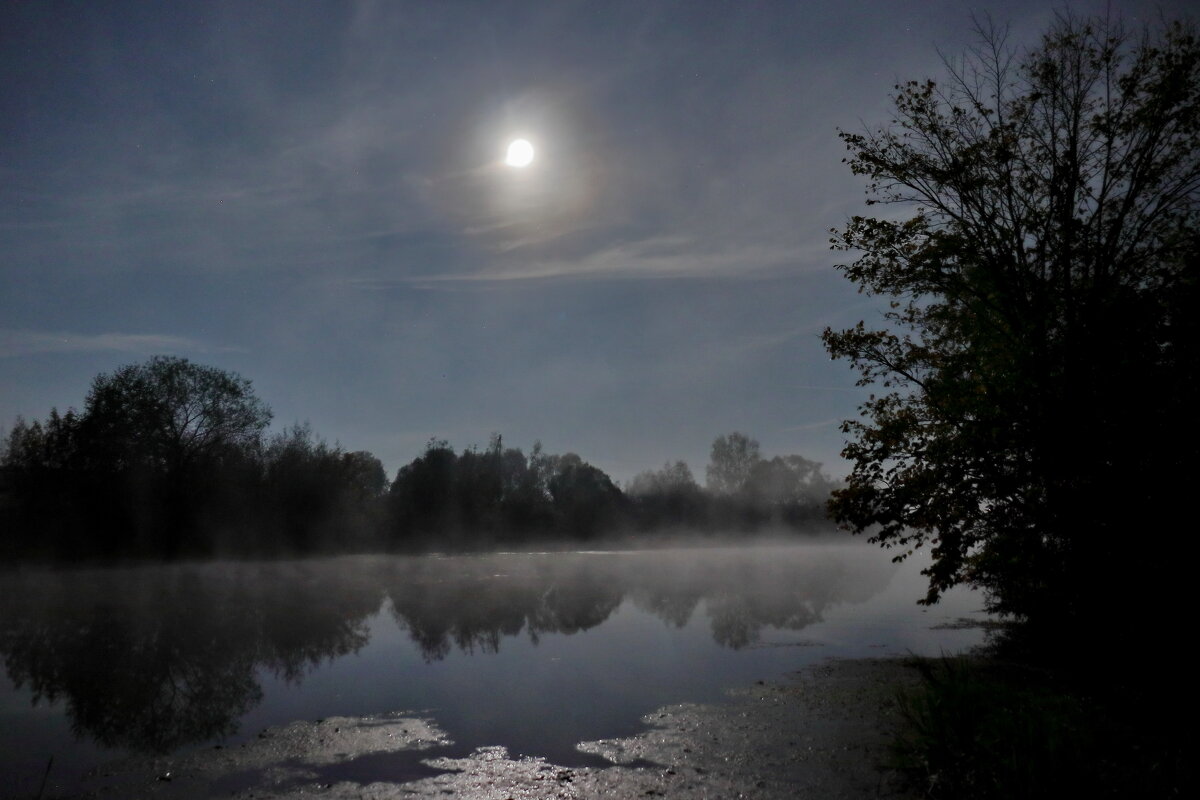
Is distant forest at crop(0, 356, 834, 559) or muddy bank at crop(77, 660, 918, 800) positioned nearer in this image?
muddy bank at crop(77, 660, 918, 800)

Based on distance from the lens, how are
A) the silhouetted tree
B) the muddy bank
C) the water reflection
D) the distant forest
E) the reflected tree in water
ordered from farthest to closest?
the silhouetted tree, the distant forest, the water reflection, the reflected tree in water, the muddy bank

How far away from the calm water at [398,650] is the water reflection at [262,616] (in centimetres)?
8

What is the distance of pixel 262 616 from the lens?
68.5 feet

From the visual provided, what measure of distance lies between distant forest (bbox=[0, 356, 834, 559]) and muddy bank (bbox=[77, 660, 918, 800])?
36068 mm

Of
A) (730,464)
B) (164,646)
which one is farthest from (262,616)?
(730,464)

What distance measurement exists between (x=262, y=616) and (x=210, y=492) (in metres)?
24.4

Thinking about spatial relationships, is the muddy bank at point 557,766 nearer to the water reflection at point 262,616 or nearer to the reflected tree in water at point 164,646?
the reflected tree in water at point 164,646

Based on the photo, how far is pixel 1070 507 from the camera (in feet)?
34.8

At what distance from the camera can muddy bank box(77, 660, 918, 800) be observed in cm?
694

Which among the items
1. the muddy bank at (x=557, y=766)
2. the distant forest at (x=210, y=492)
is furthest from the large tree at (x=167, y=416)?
the muddy bank at (x=557, y=766)

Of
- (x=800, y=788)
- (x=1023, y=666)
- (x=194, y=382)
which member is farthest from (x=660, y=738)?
(x=194, y=382)

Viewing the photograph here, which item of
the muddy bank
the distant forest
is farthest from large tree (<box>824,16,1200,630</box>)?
the distant forest

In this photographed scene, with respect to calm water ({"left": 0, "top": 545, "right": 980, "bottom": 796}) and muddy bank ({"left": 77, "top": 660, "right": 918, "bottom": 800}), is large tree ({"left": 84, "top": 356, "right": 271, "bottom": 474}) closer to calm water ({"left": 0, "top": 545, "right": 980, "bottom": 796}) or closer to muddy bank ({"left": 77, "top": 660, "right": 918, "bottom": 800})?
calm water ({"left": 0, "top": 545, "right": 980, "bottom": 796})

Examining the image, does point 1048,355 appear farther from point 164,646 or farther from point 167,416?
point 167,416
